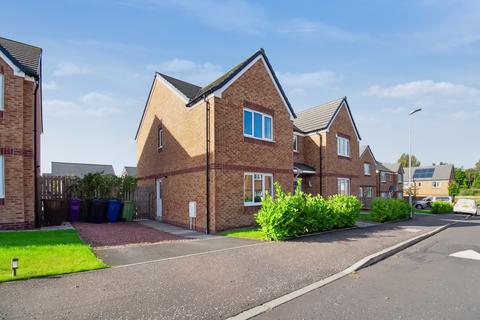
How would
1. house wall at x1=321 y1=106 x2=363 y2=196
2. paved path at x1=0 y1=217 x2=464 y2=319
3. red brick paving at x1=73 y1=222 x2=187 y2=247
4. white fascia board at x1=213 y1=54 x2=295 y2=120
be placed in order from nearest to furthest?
1. paved path at x1=0 y1=217 x2=464 y2=319
2. red brick paving at x1=73 y1=222 x2=187 y2=247
3. white fascia board at x1=213 y1=54 x2=295 y2=120
4. house wall at x1=321 y1=106 x2=363 y2=196

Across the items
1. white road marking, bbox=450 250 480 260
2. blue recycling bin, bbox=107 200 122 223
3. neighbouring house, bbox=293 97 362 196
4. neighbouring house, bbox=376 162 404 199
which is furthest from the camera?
neighbouring house, bbox=376 162 404 199

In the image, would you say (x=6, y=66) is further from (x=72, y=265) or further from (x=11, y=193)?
(x=72, y=265)

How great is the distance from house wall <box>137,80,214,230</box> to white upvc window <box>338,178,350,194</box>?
12.7m

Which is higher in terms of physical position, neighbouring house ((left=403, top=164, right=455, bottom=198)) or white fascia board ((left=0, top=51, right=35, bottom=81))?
white fascia board ((left=0, top=51, right=35, bottom=81))

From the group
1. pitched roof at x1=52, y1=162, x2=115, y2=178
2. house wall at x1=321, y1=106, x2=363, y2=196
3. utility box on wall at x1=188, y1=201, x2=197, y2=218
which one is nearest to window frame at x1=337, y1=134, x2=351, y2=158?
house wall at x1=321, y1=106, x2=363, y2=196

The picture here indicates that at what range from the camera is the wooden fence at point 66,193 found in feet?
48.7

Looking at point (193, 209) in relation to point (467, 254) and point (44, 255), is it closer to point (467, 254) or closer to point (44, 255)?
point (44, 255)

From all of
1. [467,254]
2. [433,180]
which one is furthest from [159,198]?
[433,180]

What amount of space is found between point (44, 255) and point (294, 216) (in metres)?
7.44

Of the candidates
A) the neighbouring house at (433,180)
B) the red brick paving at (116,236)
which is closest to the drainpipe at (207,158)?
the red brick paving at (116,236)

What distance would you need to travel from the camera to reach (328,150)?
2109 cm

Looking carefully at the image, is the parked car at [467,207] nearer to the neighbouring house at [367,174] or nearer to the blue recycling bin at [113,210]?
the neighbouring house at [367,174]

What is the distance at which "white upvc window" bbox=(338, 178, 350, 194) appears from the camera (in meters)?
22.3

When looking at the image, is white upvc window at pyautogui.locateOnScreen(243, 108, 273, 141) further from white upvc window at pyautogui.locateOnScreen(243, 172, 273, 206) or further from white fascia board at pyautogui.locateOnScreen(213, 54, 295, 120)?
white upvc window at pyautogui.locateOnScreen(243, 172, 273, 206)
